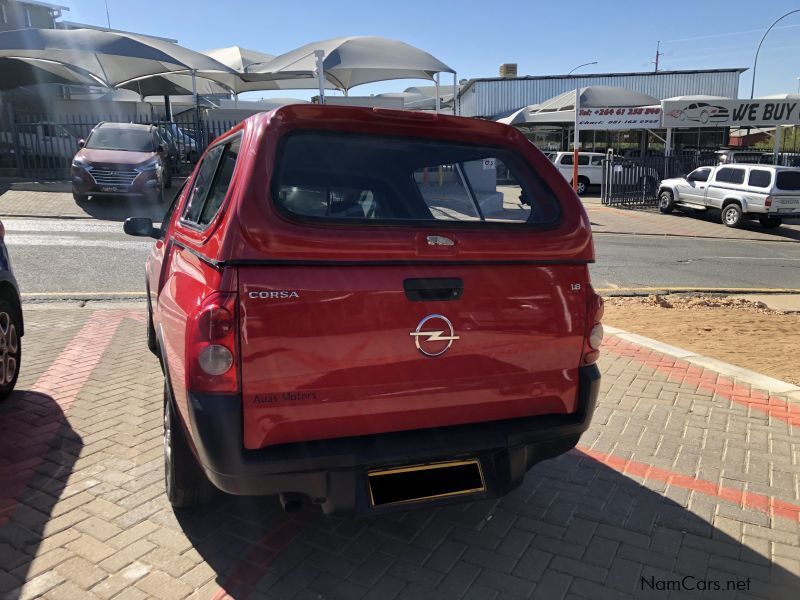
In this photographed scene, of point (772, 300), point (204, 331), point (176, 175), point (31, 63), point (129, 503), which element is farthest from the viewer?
point (31, 63)

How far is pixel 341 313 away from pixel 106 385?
329cm

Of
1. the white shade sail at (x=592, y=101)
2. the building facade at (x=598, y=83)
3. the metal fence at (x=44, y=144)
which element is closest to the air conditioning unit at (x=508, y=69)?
the building facade at (x=598, y=83)

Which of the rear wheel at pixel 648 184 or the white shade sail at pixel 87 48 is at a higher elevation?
the white shade sail at pixel 87 48

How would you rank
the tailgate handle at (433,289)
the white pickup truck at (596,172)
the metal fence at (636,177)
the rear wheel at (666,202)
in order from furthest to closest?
the white pickup truck at (596,172)
the metal fence at (636,177)
the rear wheel at (666,202)
the tailgate handle at (433,289)

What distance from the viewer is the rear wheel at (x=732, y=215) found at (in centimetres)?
1797

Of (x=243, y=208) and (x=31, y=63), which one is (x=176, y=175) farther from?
(x=243, y=208)

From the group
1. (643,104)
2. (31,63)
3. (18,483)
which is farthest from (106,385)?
(643,104)

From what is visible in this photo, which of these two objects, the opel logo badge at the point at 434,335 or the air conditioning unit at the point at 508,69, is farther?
the air conditioning unit at the point at 508,69

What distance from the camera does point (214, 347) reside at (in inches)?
93.4

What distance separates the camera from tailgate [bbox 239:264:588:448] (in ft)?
7.92

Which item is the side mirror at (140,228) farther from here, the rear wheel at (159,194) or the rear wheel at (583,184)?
the rear wheel at (583,184)

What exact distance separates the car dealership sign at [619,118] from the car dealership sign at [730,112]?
1.37ft

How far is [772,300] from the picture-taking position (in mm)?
9391

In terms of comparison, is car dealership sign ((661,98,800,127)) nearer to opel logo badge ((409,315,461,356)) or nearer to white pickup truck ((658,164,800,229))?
white pickup truck ((658,164,800,229))
